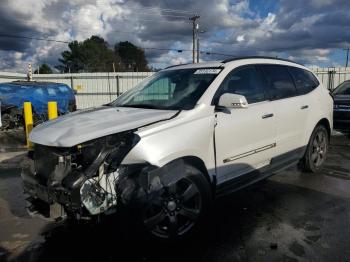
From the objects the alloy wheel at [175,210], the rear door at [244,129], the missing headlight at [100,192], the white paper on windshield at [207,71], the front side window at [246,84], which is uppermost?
the white paper on windshield at [207,71]

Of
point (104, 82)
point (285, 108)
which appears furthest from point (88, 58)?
point (285, 108)

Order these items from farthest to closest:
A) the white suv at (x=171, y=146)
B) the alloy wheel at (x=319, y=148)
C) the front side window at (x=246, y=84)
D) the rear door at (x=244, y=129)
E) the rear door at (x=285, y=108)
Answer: the alloy wheel at (x=319, y=148), the rear door at (x=285, y=108), the front side window at (x=246, y=84), the rear door at (x=244, y=129), the white suv at (x=171, y=146)

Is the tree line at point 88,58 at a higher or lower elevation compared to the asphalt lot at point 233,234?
higher

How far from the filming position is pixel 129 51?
87.1 meters

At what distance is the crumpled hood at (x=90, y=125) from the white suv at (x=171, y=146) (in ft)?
0.04

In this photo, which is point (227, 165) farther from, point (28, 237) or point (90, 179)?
point (28, 237)

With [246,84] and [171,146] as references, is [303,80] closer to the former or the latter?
[246,84]

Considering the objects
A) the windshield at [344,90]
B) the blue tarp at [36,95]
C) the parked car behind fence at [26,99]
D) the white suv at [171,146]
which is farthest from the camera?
the blue tarp at [36,95]

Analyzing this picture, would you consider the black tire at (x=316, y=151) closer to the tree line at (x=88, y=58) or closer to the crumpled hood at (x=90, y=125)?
the crumpled hood at (x=90, y=125)

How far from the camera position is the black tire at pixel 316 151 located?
6.15 meters

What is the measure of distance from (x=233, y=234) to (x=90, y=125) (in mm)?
1902

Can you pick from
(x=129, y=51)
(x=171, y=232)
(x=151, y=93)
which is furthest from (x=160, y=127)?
(x=129, y=51)

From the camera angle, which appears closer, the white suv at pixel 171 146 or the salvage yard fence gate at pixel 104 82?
the white suv at pixel 171 146

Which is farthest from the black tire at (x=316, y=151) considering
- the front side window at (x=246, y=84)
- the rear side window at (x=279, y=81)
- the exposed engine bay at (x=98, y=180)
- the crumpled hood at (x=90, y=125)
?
the exposed engine bay at (x=98, y=180)
